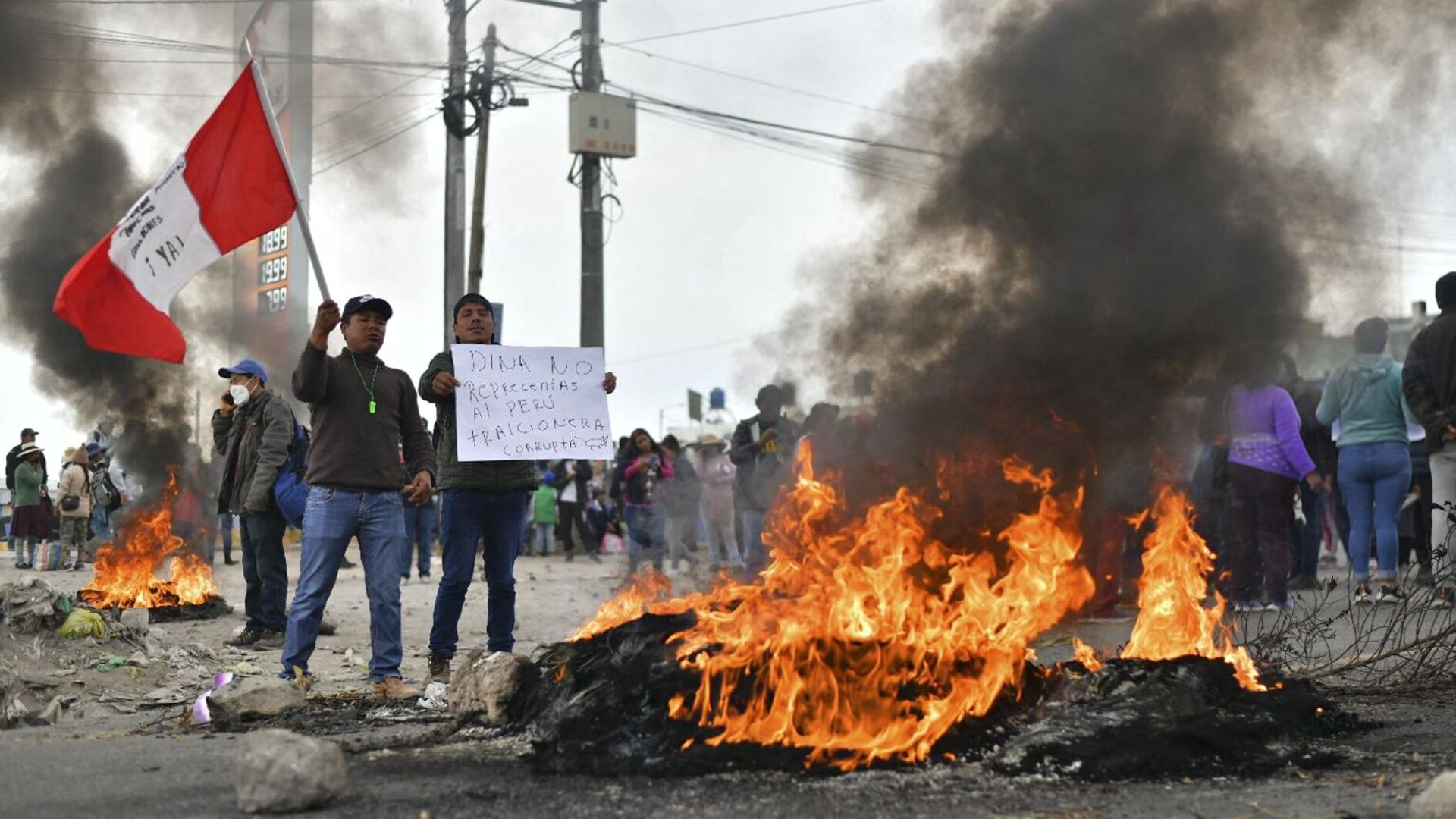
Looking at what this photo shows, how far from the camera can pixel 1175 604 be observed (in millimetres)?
5484

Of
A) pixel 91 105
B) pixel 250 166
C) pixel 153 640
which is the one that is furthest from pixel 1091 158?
pixel 91 105

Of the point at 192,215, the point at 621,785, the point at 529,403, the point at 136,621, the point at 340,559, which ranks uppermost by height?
the point at 192,215

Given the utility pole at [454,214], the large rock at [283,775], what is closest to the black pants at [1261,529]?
the large rock at [283,775]

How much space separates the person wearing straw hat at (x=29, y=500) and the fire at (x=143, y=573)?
753 cm

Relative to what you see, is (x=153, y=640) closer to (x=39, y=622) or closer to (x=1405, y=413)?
(x=39, y=622)

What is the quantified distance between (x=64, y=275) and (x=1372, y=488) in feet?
42.3

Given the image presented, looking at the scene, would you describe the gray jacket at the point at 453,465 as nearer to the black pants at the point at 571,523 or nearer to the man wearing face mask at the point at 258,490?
the man wearing face mask at the point at 258,490

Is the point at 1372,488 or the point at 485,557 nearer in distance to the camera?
the point at 485,557

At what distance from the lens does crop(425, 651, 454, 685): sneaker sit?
6641 mm

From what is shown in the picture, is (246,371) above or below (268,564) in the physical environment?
above

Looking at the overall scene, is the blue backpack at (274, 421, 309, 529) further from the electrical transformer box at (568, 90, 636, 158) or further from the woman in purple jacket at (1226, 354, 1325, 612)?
the electrical transformer box at (568, 90, 636, 158)

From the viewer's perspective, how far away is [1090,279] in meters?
6.30

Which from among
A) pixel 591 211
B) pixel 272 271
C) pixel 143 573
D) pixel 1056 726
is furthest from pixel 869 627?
pixel 591 211

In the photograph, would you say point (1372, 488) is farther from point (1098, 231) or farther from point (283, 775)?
point (283, 775)
